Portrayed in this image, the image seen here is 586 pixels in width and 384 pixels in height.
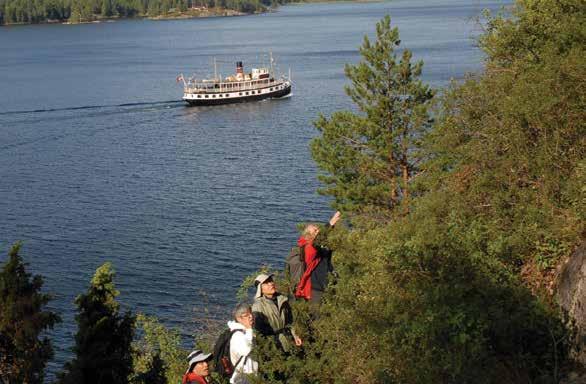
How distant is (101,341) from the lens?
1226 cm

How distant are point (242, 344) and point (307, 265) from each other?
155 cm

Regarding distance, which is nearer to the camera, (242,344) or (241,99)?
(242,344)

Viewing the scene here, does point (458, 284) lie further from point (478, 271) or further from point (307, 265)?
point (307, 265)

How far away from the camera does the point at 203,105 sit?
251ft

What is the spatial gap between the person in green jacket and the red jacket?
0.66 meters

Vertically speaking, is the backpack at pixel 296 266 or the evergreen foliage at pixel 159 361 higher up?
the backpack at pixel 296 266

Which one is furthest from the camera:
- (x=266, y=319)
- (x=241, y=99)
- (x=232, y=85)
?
(x=241, y=99)

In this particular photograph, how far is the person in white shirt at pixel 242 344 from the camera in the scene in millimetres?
6641

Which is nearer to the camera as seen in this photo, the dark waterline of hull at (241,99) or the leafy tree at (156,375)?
the leafy tree at (156,375)

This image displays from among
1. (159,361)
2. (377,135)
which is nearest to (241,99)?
(377,135)

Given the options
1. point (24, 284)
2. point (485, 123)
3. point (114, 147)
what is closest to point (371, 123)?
point (485, 123)

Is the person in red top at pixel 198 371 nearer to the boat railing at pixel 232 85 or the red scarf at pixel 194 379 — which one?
the red scarf at pixel 194 379

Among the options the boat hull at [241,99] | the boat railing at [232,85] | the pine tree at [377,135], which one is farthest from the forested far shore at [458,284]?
the boat railing at [232,85]

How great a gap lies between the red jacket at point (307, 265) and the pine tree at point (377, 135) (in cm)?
1520
